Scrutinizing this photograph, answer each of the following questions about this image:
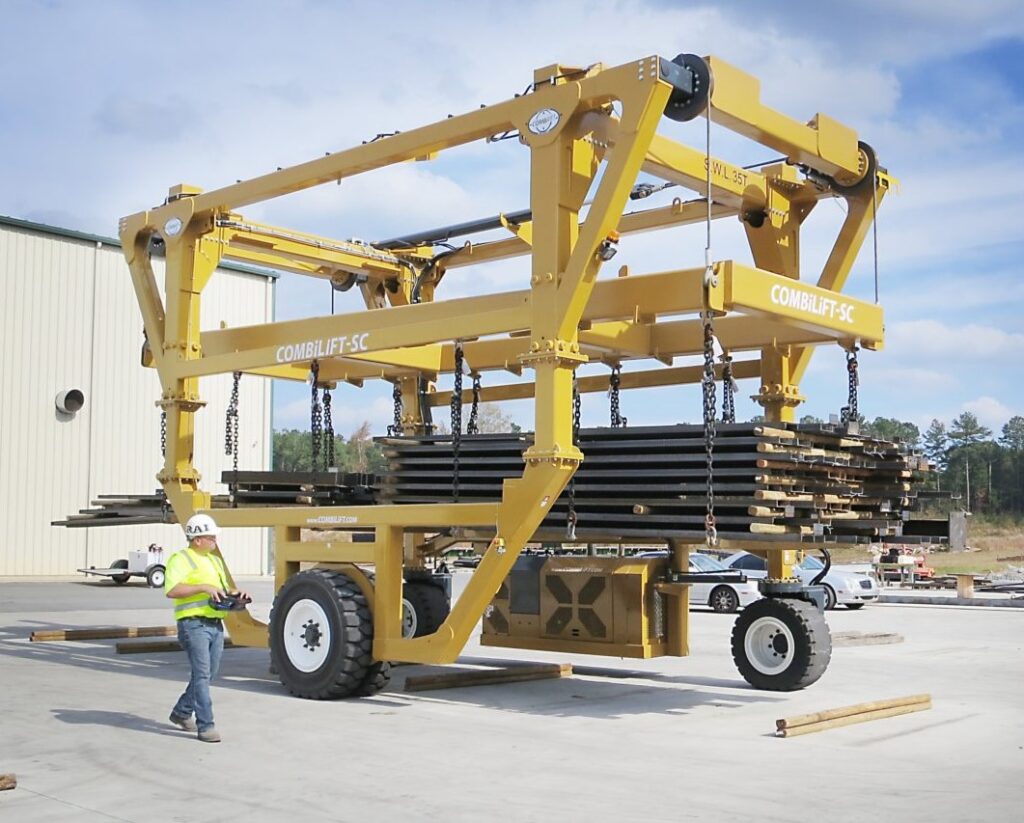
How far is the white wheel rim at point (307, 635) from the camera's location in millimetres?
11305

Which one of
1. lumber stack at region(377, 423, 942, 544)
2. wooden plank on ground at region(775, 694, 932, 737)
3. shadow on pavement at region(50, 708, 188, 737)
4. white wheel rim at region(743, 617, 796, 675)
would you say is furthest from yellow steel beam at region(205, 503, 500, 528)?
white wheel rim at region(743, 617, 796, 675)

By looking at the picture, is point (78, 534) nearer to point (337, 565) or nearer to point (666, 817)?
point (337, 565)

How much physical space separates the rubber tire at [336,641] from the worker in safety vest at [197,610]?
178cm

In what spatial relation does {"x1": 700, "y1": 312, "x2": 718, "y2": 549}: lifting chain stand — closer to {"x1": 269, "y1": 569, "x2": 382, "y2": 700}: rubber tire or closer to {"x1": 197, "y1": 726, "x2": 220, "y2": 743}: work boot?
{"x1": 269, "y1": 569, "x2": 382, "y2": 700}: rubber tire

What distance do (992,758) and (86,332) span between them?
97.1 ft

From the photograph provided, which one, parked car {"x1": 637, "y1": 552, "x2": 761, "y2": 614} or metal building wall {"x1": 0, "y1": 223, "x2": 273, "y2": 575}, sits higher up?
metal building wall {"x1": 0, "y1": 223, "x2": 273, "y2": 575}

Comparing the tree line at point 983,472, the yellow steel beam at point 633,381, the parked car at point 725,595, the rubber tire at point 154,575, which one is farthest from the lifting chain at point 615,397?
the tree line at point 983,472

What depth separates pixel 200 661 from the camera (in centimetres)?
909

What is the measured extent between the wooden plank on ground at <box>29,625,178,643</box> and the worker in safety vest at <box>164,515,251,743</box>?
24.0 ft

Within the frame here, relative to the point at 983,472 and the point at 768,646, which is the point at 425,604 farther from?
the point at 983,472

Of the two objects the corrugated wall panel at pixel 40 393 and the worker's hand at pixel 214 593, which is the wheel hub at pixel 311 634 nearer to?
the worker's hand at pixel 214 593

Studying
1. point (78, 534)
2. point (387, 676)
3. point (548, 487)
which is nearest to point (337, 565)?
point (387, 676)

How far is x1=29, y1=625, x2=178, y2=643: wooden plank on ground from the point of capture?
16375 millimetres

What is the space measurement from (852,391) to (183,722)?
6498 mm
